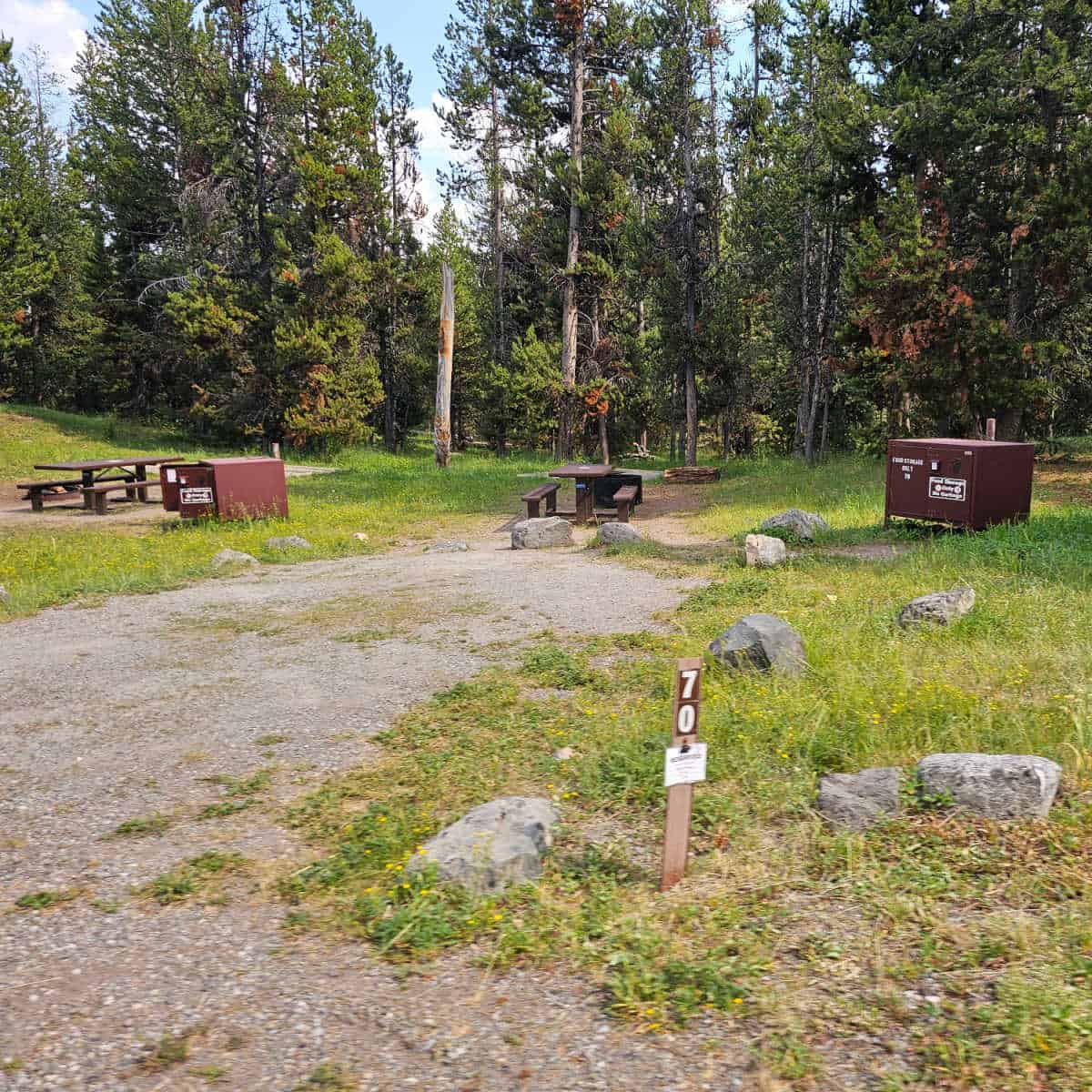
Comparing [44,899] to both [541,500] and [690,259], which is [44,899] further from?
[690,259]

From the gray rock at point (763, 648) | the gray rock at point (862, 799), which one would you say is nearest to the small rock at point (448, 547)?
the gray rock at point (763, 648)

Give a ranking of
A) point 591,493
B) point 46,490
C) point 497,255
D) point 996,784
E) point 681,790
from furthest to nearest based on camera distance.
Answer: point 497,255
point 46,490
point 591,493
point 996,784
point 681,790

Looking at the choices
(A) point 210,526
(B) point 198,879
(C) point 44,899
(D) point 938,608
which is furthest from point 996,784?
(A) point 210,526

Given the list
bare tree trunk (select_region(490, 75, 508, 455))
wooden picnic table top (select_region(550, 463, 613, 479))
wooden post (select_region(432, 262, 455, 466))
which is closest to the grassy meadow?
wooden picnic table top (select_region(550, 463, 613, 479))

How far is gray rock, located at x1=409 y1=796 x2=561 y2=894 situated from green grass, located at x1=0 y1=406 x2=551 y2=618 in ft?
23.4

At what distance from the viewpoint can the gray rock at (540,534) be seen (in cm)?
1292

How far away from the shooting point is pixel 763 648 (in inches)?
244

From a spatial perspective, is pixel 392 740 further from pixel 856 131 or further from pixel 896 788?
pixel 856 131

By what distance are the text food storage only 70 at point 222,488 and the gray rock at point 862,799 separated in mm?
12207

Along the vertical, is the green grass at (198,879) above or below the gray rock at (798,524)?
below

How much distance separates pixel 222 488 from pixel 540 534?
536cm

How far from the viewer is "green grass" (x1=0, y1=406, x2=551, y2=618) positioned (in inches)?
430

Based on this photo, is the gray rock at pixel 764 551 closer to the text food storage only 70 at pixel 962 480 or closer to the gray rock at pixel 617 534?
the gray rock at pixel 617 534

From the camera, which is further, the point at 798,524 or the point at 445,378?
the point at 445,378
